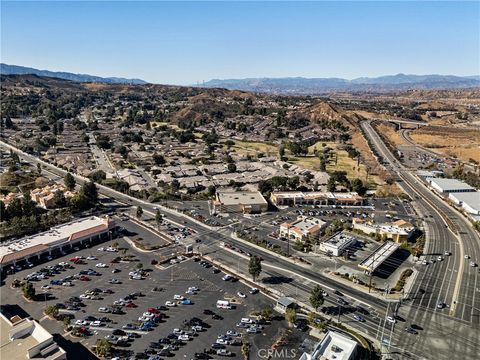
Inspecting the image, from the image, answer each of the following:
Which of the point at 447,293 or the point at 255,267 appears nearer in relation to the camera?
the point at 447,293

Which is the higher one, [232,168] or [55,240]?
[232,168]

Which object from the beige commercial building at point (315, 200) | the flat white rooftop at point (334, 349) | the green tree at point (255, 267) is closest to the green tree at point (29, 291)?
the green tree at point (255, 267)

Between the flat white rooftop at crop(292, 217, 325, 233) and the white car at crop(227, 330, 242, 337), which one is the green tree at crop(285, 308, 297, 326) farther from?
the flat white rooftop at crop(292, 217, 325, 233)

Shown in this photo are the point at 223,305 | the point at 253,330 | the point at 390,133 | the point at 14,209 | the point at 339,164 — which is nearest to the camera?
the point at 253,330

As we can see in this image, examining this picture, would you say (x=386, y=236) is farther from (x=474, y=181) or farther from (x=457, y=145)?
(x=457, y=145)

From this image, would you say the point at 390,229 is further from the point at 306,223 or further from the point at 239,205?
the point at 239,205

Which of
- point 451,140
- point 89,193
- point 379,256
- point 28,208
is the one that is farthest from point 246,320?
point 451,140

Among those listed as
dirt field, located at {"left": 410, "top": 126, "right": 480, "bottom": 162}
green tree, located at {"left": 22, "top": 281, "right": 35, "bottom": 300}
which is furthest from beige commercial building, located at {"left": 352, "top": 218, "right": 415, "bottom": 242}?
dirt field, located at {"left": 410, "top": 126, "right": 480, "bottom": 162}
